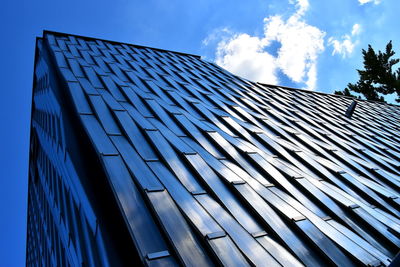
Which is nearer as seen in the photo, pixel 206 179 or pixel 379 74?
pixel 206 179

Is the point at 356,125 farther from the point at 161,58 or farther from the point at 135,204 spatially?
the point at 135,204

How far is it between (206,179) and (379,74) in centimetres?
3708

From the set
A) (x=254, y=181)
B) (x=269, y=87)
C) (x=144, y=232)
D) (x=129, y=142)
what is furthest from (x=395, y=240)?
(x=269, y=87)

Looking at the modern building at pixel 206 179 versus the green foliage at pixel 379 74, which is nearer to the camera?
the modern building at pixel 206 179

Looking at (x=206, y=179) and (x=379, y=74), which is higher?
(x=379, y=74)

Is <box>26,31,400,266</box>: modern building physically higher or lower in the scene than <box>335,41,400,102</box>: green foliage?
lower

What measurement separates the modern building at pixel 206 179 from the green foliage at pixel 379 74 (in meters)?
25.5

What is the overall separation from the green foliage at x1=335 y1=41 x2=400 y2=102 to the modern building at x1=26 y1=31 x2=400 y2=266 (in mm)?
25459

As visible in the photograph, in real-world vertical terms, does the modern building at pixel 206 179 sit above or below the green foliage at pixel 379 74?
below

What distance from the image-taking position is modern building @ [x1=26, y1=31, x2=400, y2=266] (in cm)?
407

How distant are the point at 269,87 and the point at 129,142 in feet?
49.0

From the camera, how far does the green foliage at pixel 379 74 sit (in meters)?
32.9

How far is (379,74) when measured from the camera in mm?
33812

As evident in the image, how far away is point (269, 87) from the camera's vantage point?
19281mm
